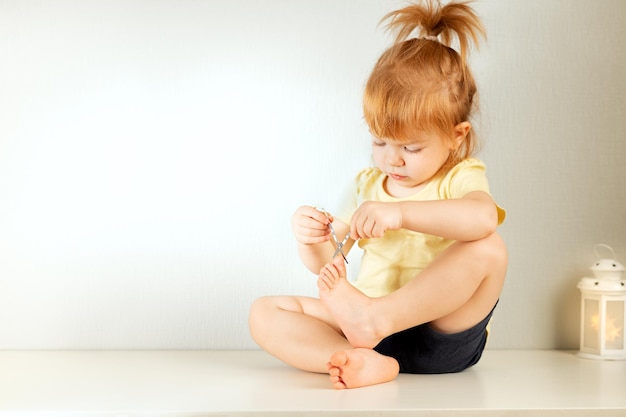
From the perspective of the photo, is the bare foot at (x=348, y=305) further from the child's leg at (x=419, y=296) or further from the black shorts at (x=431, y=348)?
the black shorts at (x=431, y=348)

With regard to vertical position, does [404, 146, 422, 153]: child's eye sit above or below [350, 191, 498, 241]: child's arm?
above

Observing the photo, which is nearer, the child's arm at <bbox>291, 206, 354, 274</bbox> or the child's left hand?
the child's left hand

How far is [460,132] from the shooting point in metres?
1.43

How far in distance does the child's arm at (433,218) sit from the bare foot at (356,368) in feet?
0.59

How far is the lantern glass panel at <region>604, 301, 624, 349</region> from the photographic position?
1.65 m

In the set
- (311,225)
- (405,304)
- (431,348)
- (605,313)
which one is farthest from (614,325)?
(311,225)

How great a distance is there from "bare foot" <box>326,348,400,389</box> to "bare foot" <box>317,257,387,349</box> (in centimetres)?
3

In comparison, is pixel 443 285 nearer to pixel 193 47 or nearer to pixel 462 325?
pixel 462 325

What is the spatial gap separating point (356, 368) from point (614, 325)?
0.66 meters

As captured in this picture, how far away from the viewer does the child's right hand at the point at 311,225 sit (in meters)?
1.39

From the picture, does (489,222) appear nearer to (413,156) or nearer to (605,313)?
(413,156)

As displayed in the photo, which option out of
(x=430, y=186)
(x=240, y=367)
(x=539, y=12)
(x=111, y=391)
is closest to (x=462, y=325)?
(x=430, y=186)

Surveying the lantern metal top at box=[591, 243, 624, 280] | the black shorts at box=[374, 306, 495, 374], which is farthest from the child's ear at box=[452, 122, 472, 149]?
the lantern metal top at box=[591, 243, 624, 280]

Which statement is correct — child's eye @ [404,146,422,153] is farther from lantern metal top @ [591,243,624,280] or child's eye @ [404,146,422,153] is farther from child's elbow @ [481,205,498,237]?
lantern metal top @ [591,243,624,280]
